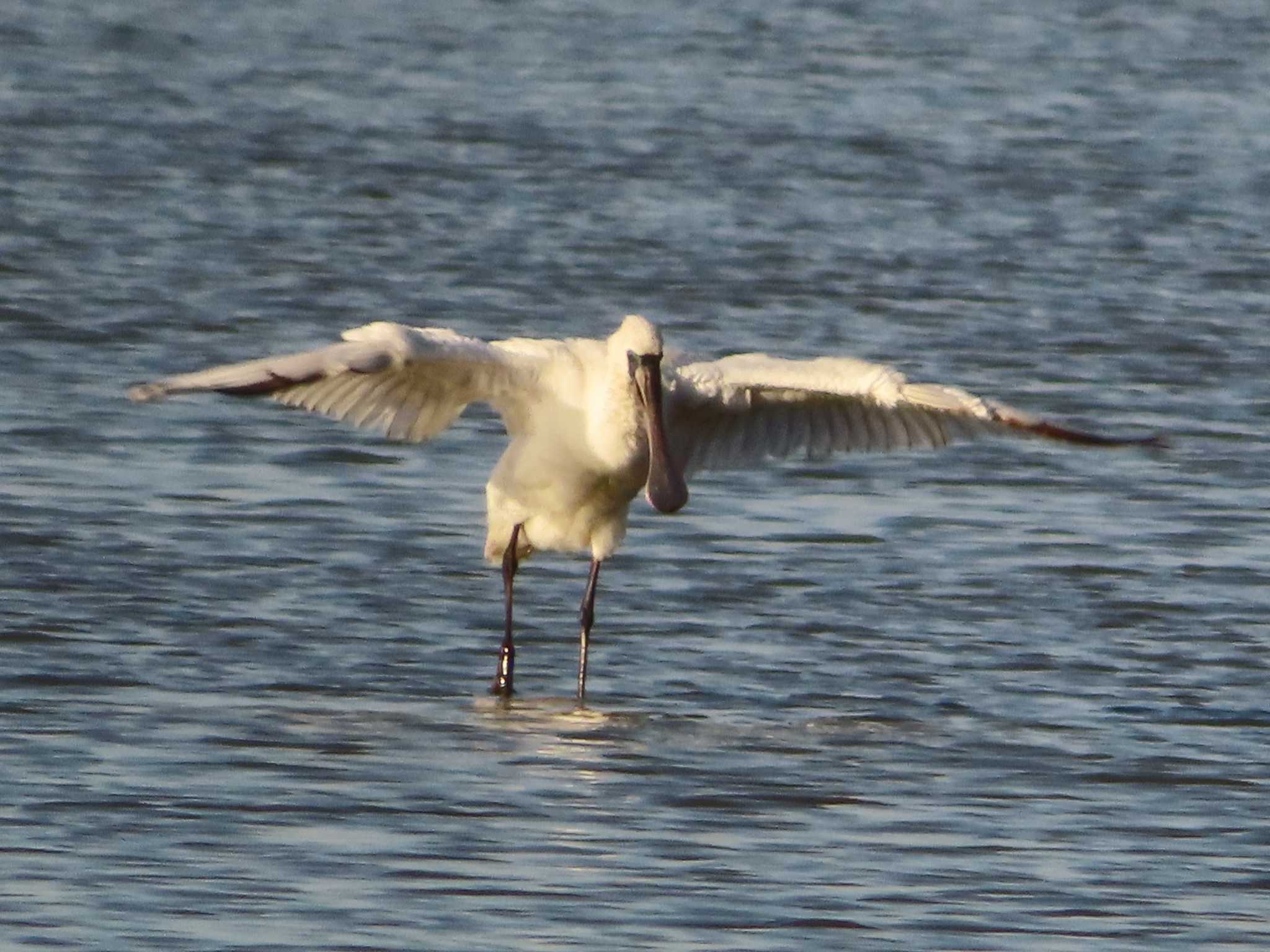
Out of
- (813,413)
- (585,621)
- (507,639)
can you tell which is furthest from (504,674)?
(813,413)

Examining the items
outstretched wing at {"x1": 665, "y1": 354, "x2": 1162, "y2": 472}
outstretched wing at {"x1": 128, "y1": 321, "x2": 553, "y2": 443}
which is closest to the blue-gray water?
outstretched wing at {"x1": 665, "y1": 354, "x2": 1162, "y2": 472}

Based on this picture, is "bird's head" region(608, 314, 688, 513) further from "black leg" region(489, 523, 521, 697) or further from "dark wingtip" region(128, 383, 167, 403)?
"dark wingtip" region(128, 383, 167, 403)

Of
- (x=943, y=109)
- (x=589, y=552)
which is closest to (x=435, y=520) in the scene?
(x=589, y=552)

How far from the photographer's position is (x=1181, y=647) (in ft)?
30.4

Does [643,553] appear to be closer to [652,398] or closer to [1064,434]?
[652,398]

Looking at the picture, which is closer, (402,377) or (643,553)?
(402,377)

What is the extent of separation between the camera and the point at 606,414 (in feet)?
29.0

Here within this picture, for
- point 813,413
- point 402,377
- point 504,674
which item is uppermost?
point 402,377

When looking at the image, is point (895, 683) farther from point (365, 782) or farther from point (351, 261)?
point (351, 261)

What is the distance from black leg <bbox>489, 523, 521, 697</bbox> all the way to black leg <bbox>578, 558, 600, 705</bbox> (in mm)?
185

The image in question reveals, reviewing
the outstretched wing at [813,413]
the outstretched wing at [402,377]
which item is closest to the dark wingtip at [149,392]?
the outstretched wing at [402,377]

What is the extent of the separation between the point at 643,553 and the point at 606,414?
1679 mm

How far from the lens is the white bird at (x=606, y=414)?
8.69 m

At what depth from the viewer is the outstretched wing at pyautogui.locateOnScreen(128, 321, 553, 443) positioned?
812cm
